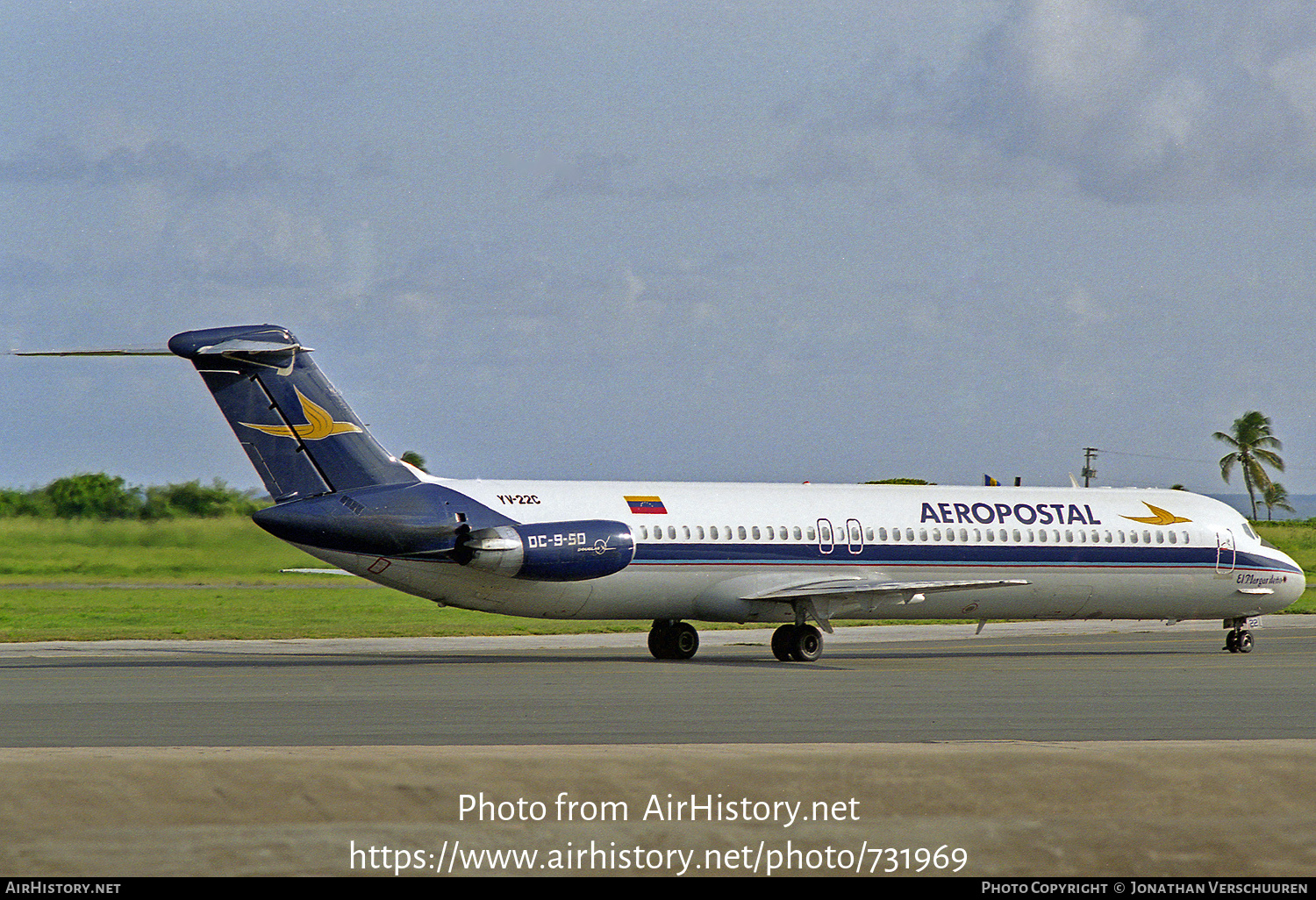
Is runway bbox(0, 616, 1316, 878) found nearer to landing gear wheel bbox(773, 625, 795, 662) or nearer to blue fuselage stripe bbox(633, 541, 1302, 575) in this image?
blue fuselage stripe bbox(633, 541, 1302, 575)

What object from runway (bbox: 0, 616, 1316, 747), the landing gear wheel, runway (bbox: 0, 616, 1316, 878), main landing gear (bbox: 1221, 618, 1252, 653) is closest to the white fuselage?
the landing gear wheel

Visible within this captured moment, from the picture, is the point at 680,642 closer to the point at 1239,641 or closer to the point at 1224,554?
the point at 1239,641

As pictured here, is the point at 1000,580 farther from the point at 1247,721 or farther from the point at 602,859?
the point at 602,859

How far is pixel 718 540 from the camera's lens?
107ft

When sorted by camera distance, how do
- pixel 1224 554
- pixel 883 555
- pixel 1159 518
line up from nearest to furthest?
pixel 883 555 → pixel 1159 518 → pixel 1224 554

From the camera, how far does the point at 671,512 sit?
32.4m

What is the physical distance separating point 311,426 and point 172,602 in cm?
2861

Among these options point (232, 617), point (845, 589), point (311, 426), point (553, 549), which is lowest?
point (232, 617)

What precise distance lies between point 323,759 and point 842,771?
2.32 m

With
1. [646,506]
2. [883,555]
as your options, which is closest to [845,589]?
[883,555]

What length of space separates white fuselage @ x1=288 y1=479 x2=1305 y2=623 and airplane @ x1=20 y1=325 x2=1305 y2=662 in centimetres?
4

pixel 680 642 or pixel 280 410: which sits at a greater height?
pixel 280 410
